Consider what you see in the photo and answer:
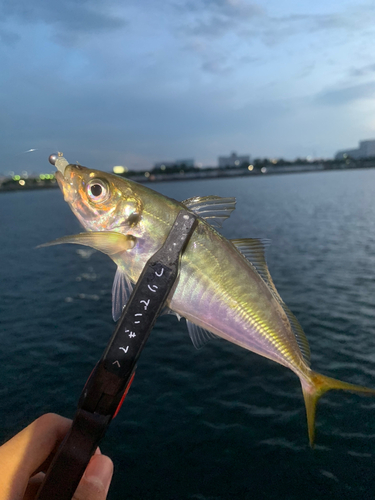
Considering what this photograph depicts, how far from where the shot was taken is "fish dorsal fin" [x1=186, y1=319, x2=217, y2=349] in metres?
2.90

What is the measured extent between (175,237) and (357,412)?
30.6 feet

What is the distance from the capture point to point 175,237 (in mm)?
2553

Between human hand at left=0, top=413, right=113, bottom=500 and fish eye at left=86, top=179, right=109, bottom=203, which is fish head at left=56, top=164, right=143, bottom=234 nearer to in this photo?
fish eye at left=86, top=179, right=109, bottom=203

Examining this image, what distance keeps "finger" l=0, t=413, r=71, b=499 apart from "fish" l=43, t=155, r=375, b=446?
928mm

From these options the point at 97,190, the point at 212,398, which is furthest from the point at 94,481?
the point at 212,398

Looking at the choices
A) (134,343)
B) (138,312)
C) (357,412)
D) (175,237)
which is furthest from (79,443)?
(357,412)

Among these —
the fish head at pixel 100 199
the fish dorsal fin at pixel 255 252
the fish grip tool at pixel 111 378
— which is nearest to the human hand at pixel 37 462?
the fish grip tool at pixel 111 378

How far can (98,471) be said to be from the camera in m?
2.41

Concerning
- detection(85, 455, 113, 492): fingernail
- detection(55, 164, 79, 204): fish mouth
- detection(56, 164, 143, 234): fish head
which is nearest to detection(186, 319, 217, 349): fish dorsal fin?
detection(56, 164, 143, 234): fish head

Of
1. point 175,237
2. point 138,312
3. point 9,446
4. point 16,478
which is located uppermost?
point 175,237

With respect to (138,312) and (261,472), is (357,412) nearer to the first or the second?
(261,472)

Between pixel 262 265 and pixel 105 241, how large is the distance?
53.0 inches

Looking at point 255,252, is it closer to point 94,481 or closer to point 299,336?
point 299,336

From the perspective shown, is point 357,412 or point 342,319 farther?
point 342,319
